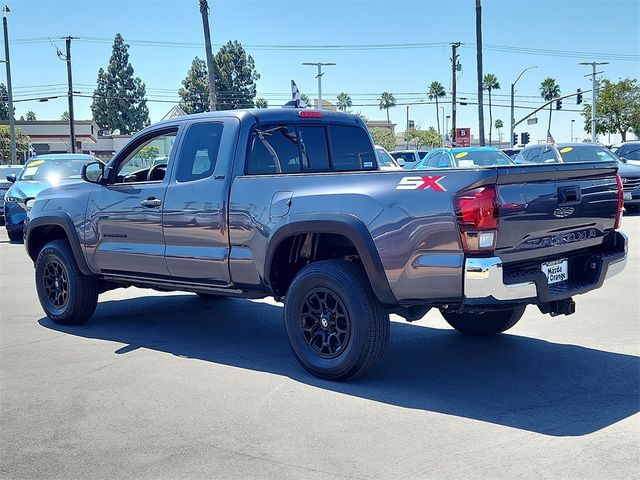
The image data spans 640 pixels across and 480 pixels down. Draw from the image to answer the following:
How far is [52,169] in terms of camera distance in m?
16.7

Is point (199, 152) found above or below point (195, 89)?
below

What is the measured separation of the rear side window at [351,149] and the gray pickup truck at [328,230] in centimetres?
1

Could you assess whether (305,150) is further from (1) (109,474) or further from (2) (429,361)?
(1) (109,474)

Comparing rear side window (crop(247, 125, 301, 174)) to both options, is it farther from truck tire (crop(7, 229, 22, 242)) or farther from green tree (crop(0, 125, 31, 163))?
green tree (crop(0, 125, 31, 163))

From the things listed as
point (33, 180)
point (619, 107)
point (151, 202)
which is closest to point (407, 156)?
point (33, 180)

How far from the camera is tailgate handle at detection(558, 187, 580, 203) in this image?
5.14 m

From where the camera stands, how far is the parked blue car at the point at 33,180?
51.8ft

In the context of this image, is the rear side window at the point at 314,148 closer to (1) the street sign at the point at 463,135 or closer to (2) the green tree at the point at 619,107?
(1) the street sign at the point at 463,135

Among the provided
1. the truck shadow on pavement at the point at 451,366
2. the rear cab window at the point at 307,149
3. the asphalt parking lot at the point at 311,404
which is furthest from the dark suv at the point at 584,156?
the truck shadow on pavement at the point at 451,366

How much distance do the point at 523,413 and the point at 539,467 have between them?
0.88 m

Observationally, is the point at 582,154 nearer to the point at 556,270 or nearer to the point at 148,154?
the point at 148,154

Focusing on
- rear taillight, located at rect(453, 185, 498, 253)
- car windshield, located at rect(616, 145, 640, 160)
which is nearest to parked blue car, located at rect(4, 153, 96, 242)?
rear taillight, located at rect(453, 185, 498, 253)

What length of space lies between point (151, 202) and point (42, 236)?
2.24 meters

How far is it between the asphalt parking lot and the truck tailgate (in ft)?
3.36
